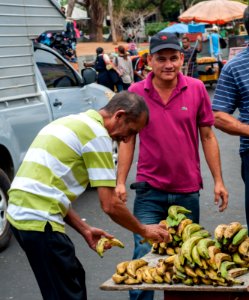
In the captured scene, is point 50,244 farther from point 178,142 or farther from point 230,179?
point 230,179

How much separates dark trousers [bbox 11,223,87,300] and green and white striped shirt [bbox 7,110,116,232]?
6 centimetres

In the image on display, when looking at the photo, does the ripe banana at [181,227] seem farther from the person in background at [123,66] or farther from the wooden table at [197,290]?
the person in background at [123,66]

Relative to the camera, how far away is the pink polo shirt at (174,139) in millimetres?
5121

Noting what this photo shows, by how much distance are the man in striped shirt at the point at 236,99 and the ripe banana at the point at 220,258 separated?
0.51 metres

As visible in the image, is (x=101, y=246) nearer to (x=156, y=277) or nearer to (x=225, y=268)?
(x=156, y=277)

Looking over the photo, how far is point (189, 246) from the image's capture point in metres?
4.39

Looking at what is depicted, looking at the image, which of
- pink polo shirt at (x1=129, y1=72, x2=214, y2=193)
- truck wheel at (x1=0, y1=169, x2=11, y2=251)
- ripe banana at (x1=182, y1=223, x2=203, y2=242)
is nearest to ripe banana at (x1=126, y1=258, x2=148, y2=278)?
ripe banana at (x1=182, y1=223, x2=203, y2=242)

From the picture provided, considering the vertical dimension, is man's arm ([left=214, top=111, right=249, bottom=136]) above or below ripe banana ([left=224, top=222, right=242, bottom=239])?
above

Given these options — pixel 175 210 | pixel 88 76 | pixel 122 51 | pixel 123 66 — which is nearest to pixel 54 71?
pixel 88 76

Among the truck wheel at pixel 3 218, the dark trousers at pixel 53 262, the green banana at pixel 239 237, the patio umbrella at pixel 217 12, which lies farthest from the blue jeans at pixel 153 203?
the patio umbrella at pixel 217 12

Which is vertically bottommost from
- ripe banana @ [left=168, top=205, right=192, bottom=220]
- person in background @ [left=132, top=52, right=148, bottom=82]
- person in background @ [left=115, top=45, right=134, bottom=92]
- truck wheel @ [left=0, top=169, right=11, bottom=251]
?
person in background @ [left=132, top=52, right=148, bottom=82]

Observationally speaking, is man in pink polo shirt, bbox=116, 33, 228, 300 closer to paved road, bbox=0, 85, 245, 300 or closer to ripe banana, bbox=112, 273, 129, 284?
ripe banana, bbox=112, 273, 129, 284

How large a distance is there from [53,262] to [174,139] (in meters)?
1.40

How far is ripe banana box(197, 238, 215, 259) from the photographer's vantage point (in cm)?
429
